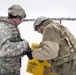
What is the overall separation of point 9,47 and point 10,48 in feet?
0.06

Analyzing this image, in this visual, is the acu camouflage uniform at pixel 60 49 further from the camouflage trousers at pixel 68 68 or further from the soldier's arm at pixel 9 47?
the soldier's arm at pixel 9 47

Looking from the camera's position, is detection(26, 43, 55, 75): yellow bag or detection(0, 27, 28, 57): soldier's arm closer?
detection(0, 27, 28, 57): soldier's arm

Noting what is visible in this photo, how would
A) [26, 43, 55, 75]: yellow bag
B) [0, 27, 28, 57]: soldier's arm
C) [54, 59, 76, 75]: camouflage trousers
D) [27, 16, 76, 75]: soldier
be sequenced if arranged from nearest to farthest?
[27, 16, 76, 75]: soldier < [54, 59, 76, 75]: camouflage trousers < [0, 27, 28, 57]: soldier's arm < [26, 43, 55, 75]: yellow bag

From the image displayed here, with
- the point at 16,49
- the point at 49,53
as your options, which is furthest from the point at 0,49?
the point at 49,53

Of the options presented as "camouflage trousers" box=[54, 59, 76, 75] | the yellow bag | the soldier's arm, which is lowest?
the yellow bag

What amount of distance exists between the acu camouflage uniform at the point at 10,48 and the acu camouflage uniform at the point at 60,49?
0.92 feet

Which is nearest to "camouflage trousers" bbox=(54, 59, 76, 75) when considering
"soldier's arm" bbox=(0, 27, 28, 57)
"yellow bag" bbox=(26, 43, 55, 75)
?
"soldier's arm" bbox=(0, 27, 28, 57)

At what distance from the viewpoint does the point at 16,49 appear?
139 inches

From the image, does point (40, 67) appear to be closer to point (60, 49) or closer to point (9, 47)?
point (9, 47)

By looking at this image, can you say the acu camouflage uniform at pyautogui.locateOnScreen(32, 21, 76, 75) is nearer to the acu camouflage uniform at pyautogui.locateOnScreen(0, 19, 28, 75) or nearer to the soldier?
the soldier

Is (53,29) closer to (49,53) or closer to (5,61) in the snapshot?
(49,53)

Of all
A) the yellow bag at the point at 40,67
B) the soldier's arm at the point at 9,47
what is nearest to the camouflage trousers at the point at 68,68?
the soldier's arm at the point at 9,47

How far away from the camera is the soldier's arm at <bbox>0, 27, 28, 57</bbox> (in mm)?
3514

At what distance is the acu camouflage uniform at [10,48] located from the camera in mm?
3525
